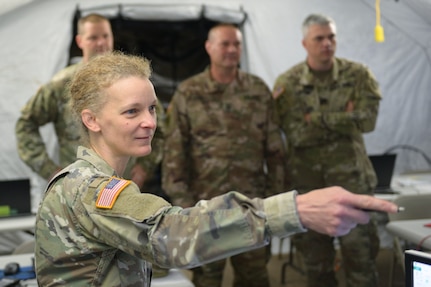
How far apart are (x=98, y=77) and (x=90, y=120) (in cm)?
9

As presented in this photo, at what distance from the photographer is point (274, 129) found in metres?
3.73

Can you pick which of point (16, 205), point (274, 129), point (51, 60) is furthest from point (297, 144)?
point (51, 60)

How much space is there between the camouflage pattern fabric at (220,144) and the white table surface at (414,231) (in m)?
0.80

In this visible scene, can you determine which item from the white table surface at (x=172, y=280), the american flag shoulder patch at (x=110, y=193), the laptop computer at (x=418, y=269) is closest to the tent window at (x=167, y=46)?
the white table surface at (x=172, y=280)

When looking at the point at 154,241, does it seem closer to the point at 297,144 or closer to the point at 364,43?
the point at 297,144

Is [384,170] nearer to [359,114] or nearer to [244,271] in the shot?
[359,114]

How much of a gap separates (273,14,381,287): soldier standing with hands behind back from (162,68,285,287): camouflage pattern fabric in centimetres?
16

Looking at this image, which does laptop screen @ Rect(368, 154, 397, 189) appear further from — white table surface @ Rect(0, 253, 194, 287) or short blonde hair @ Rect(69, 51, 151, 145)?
short blonde hair @ Rect(69, 51, 151, 145)

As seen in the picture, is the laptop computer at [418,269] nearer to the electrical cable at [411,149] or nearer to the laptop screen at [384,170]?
the laptop screen at [384,170]

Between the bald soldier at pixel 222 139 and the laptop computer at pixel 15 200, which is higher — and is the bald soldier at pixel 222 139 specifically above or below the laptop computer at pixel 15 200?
above

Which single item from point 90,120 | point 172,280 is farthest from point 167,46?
point 90,120

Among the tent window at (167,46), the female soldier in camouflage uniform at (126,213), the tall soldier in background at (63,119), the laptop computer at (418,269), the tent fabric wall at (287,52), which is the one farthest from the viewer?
the tent window at (167,46)

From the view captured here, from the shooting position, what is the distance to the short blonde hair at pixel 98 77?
1.42 meters

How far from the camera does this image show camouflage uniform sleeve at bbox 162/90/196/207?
3.63 meters
